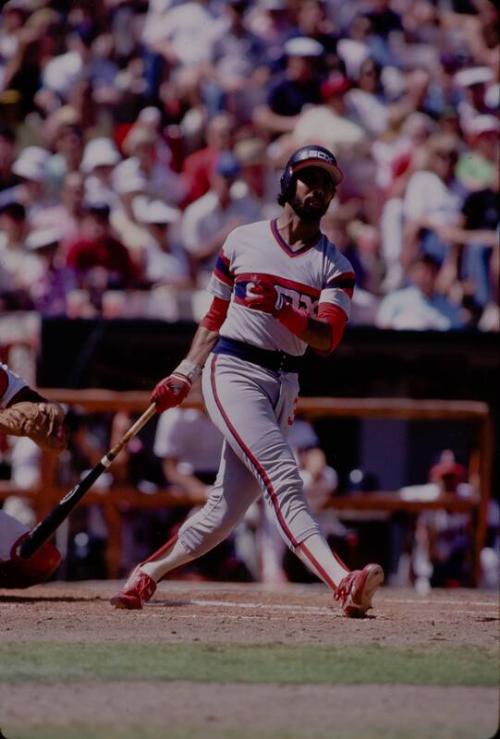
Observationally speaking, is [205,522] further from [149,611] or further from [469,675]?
[469,675]

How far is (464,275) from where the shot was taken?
13336 mm

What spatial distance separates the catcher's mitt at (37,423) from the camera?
7.57 metres

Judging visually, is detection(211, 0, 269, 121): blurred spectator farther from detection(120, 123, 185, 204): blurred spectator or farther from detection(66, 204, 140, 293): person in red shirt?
detection(66, 204, 140, 293): person in red shirt

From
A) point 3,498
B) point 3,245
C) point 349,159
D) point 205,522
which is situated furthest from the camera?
point 349,159

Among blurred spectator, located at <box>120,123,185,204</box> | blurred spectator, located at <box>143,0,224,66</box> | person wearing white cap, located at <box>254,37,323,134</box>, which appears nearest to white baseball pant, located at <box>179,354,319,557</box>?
blurred spectator, located at <box>120,123,185,204</box>

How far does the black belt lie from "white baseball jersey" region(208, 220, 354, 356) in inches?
0.9

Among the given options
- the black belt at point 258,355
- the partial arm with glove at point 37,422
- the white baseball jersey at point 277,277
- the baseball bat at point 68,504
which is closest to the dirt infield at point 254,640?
the baseball bat at point 68,504

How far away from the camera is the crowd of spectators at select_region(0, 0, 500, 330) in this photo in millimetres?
12781

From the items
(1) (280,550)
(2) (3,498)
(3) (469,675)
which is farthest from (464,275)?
(3) (469,675)

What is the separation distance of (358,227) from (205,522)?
22.2ft

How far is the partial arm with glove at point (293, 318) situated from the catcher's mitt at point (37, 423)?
1277mm

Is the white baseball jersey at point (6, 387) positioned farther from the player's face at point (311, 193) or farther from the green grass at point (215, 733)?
the green grass at point (215, 733)

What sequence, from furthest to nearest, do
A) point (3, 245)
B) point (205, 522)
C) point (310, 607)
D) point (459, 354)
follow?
point (3, 245)
point (459, 354)
point (310, 607)
point (205, 522)

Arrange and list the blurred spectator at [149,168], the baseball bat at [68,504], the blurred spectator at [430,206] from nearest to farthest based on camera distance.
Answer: the baseball bat at [68,504]
the blurred spectator at [430,206]
the blurred spectator at [149,168]
